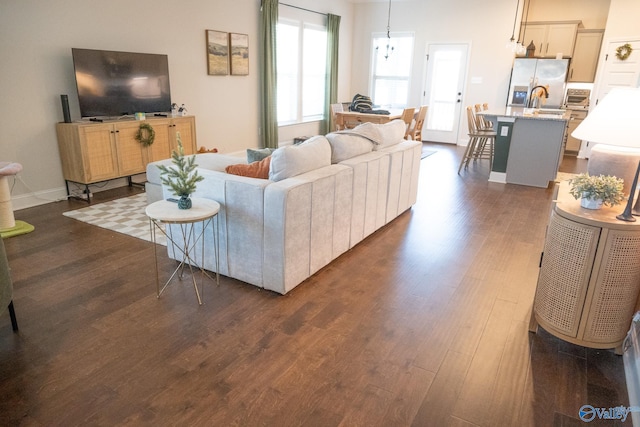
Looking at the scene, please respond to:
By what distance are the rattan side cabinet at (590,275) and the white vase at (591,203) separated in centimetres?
3

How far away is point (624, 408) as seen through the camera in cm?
188

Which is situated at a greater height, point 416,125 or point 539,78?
point 539,78

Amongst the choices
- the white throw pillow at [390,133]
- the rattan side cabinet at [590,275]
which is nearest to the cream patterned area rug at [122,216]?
the white throw pillow at [390,133]

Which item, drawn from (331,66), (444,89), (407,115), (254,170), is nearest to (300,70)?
(331,66)

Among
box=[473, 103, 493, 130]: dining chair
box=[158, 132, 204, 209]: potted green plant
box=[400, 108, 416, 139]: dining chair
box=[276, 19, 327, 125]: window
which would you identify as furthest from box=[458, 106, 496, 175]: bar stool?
box=[158, 132, 204, 209]: potted green plant

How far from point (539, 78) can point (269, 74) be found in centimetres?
511

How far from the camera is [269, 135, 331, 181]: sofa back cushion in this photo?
2814 millimetres

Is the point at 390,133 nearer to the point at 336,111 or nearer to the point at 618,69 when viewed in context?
the point at 336,111

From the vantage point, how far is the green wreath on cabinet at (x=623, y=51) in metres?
7.02

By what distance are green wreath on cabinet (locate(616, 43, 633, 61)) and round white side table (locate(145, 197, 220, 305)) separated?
772 cm

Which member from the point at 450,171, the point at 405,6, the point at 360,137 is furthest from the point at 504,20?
the point at 360,137

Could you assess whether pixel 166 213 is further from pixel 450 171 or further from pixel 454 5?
pixel 454 5

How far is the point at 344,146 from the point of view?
11.5ft

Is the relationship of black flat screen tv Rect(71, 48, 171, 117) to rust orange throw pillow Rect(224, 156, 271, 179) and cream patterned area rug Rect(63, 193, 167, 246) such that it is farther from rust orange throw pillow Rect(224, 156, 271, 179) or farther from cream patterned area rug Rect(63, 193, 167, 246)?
rust orange throw pillow Rect(224, 156, 271, 179)
